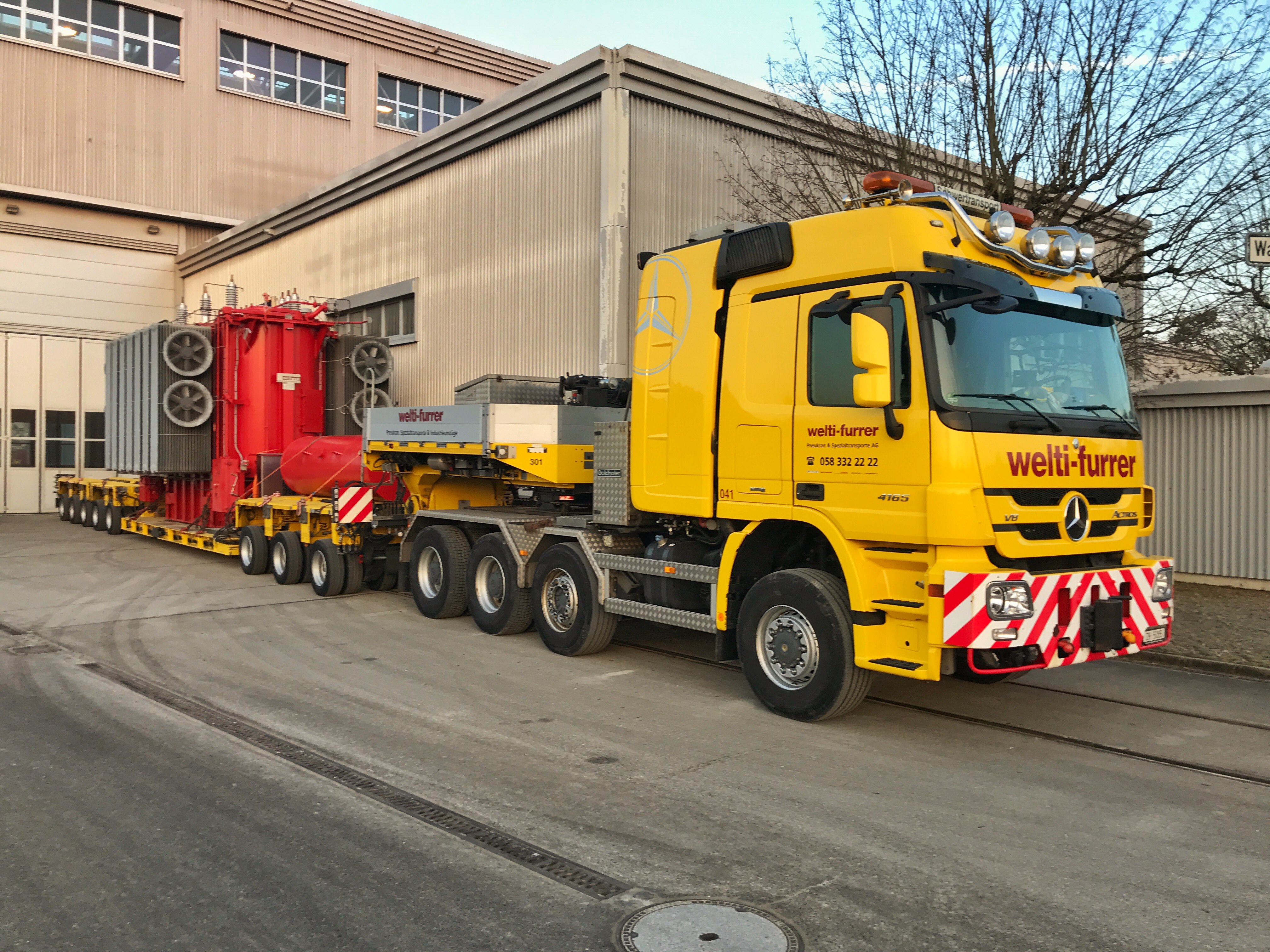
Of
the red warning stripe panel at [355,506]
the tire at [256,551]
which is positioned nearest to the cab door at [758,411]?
the red warning stripe panel at [355,506]

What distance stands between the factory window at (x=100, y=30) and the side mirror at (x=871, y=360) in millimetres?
29202

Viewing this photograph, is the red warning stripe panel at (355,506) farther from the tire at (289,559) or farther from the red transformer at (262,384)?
the red transformer at (262,384)

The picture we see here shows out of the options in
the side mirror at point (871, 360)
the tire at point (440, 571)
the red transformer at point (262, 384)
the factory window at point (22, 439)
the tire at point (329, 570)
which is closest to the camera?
the side mirror at point (871, 360)

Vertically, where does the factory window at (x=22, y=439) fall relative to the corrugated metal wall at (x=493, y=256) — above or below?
below

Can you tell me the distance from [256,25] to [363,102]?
359 centimetres

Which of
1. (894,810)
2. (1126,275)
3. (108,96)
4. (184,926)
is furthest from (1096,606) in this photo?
(108,96)

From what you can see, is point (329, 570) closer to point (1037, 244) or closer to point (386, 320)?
point (386, 320)

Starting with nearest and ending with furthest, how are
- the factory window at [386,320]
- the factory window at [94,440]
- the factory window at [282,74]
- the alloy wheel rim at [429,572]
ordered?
1. the alloy wheel rim at [429,572]
2. the factory window at [386,320]
3. the factory window at [94,440]
4. the factory window at [282,74]

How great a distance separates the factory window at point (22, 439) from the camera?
26625 millimetres

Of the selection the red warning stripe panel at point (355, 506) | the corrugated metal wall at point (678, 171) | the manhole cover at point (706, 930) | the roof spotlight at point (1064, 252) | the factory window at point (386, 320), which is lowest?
the manhole cover at point (706, 930)

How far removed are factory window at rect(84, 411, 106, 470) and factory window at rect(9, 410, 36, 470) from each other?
1.23 m

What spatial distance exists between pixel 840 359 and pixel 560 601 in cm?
378

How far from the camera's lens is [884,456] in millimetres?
6219

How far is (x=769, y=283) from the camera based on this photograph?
7145mm
